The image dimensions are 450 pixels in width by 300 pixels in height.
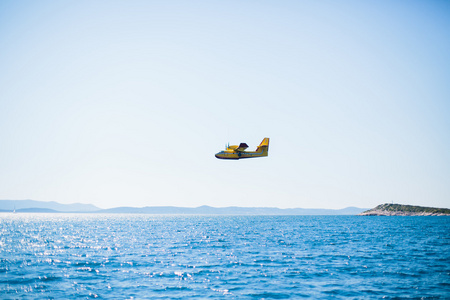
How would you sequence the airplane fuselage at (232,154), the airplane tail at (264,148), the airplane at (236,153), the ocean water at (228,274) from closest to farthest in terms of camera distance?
1. the ocean water at (228,274)
2. the airplane at (236,153)
3. the airplane fuselage at (232,154)
4. the airplane tail at (264,148)

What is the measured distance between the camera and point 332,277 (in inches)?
1096

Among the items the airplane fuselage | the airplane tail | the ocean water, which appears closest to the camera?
the ocean water

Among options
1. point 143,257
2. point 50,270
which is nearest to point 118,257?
point 143,257

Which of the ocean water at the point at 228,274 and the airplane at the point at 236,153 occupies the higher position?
the airplane at the point at 236,153

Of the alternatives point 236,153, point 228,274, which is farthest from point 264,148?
point 228,274

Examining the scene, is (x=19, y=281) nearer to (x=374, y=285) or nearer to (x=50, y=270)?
(x=50, y=270)

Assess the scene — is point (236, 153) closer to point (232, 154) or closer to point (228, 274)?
point (232, 154)

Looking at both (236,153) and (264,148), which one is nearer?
(236,153)

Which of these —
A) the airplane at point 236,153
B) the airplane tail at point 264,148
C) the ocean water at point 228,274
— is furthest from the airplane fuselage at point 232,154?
the ocean water at point 228,274

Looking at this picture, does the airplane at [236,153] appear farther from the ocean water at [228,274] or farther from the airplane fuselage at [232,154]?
the ocean water at [228,274]

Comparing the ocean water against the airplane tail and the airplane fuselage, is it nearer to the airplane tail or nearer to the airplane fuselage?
the airplane fuselage

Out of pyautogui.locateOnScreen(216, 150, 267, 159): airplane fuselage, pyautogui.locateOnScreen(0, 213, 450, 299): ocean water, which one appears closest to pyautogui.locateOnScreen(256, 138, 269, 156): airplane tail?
pyautogui.locateOnScreen(216, 150, 267, 159): airplane fuselage

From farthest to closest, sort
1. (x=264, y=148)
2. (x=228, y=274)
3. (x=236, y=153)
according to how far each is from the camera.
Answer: (x=264, y=148)
(x=236, y=153)
(x=228, y=274)

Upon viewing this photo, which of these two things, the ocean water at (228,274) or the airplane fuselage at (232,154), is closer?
the ocean water at (228,274)
